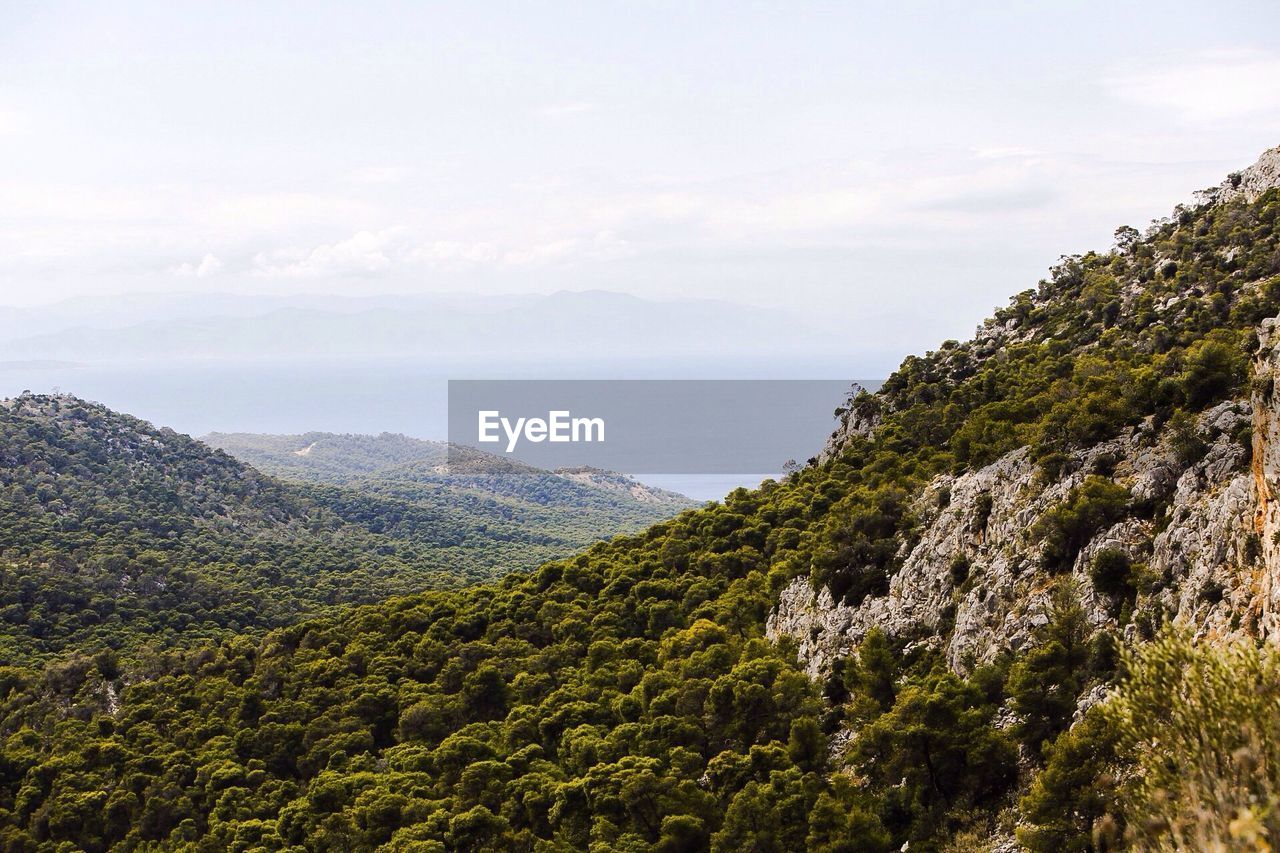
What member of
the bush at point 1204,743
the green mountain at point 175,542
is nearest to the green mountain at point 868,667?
the bush at point 1204,743

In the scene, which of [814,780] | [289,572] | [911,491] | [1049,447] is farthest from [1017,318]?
[289,572]

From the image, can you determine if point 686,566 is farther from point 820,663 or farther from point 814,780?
point 814,780

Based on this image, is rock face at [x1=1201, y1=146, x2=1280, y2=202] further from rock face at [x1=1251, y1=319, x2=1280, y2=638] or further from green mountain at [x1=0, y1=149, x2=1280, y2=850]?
rock face at [x1=1251, y1=319, x2=1280, y2=638]

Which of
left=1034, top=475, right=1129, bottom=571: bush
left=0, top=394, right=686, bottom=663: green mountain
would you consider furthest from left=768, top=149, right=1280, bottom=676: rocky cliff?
left=0, top=394, right=686, bottom=663: green mountain

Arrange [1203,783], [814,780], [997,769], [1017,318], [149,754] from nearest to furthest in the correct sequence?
[1203,783] → [997,769] → [814,780] → [149,754] → [1017,318]

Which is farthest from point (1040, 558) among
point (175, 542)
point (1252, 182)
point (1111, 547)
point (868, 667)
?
point (175, 542)

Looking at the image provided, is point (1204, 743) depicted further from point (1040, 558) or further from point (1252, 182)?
point (1252, 182)
